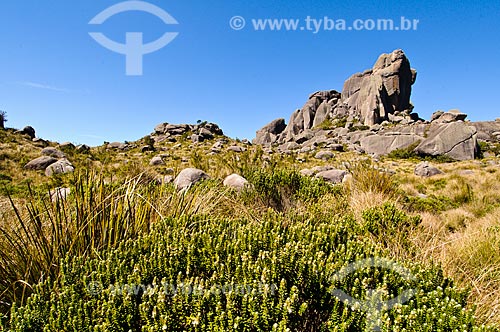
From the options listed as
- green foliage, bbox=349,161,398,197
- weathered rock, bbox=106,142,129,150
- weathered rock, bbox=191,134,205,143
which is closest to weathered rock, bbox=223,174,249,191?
green foliage, bbox=349,161,398,197

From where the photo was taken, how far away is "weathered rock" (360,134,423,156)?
123 ft

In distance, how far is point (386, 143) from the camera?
39.6 meters

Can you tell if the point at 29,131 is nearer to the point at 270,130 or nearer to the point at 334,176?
the point at 334,176

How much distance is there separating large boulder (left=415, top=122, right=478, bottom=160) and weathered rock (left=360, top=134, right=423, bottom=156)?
408cm

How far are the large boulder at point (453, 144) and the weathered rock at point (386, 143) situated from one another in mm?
4077

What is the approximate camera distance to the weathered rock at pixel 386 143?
37594 mm

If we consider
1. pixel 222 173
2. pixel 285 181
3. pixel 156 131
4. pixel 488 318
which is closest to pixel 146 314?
pixel 488 318

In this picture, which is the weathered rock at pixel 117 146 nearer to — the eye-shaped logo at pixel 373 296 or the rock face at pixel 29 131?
the rock face at pixel 29 131

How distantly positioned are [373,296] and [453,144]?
3695 cm

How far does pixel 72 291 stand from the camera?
6.81ft

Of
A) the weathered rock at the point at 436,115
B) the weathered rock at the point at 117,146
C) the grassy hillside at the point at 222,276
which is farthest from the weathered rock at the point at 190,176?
the weathered rock at the point at 436,115

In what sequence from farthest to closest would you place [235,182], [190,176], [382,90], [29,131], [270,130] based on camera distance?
[270,130], [382,90], [29,131], [190,176], [235,182]

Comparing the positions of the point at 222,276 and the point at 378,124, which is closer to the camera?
the point at 222,276

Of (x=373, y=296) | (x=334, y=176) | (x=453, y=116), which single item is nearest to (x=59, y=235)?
(x=373, y=296)
